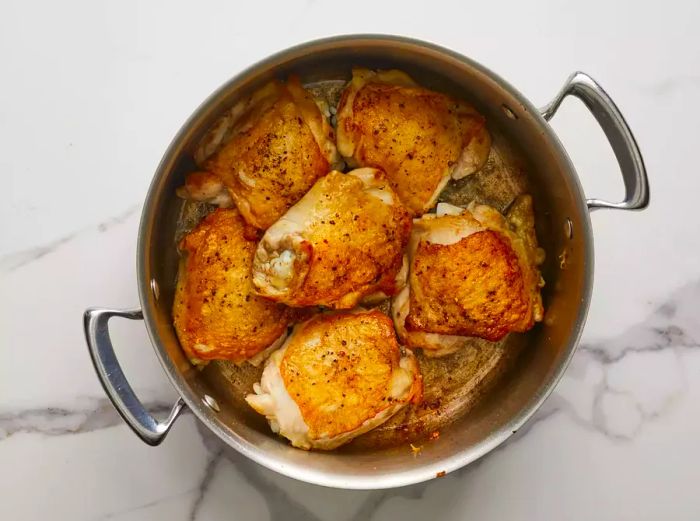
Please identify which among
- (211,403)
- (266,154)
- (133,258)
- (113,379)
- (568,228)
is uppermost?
(266,154)

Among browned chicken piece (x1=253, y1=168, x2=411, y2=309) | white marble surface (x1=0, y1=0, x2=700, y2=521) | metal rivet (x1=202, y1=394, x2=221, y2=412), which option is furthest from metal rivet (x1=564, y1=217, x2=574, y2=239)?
metal rivet (x1=202, y1=394, x2=221, y2=412)

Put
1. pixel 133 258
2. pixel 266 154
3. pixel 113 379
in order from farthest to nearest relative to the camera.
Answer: pixel 133 258
pixel 266 154
pixel 113 379

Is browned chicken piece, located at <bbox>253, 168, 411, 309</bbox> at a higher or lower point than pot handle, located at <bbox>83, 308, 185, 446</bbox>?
higher

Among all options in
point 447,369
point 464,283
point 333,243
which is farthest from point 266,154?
point 447,369

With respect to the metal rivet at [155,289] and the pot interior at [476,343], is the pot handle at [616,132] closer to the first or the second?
the pot interior at [476,343]

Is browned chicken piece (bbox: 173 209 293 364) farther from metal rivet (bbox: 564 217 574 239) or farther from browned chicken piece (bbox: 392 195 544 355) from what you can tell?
metal rivet (bbox: 564 217 574 239)

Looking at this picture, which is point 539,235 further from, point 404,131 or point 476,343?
point 404,131
